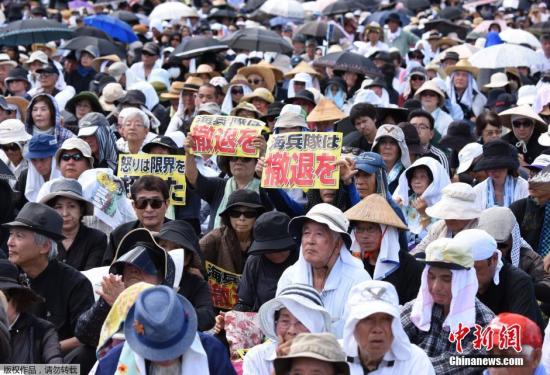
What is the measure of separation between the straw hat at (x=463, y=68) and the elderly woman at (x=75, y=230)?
7.82 meters

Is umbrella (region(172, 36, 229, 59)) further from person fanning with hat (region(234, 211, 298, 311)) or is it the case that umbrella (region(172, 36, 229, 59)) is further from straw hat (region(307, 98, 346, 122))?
person fanning with hat (region(234, 211, 298, 311))

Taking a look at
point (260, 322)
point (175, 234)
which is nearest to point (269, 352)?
point (260, 322)

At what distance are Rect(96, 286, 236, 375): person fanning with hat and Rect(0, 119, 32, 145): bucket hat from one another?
18.6 ft

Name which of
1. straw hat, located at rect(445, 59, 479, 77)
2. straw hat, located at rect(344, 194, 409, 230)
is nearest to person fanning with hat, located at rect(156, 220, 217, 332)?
straw hat, located at rect(344, 194, 409, 230)

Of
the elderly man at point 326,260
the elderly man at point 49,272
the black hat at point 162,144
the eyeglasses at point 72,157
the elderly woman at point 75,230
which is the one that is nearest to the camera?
the elderly man at point 326,260

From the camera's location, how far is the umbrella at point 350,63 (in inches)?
622

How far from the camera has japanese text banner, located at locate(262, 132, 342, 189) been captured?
8.73 metres

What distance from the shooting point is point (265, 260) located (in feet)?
26.2

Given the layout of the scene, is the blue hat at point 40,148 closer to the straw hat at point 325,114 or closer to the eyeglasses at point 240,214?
the eyeglasses at point 240,214

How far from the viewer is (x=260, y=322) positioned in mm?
6207

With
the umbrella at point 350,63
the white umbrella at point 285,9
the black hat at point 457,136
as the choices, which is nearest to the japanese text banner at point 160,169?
the black hat at point 457,136

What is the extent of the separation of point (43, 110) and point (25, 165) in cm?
79

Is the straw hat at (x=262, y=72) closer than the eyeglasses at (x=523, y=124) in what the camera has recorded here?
No

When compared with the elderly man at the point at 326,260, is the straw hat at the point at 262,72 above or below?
below
